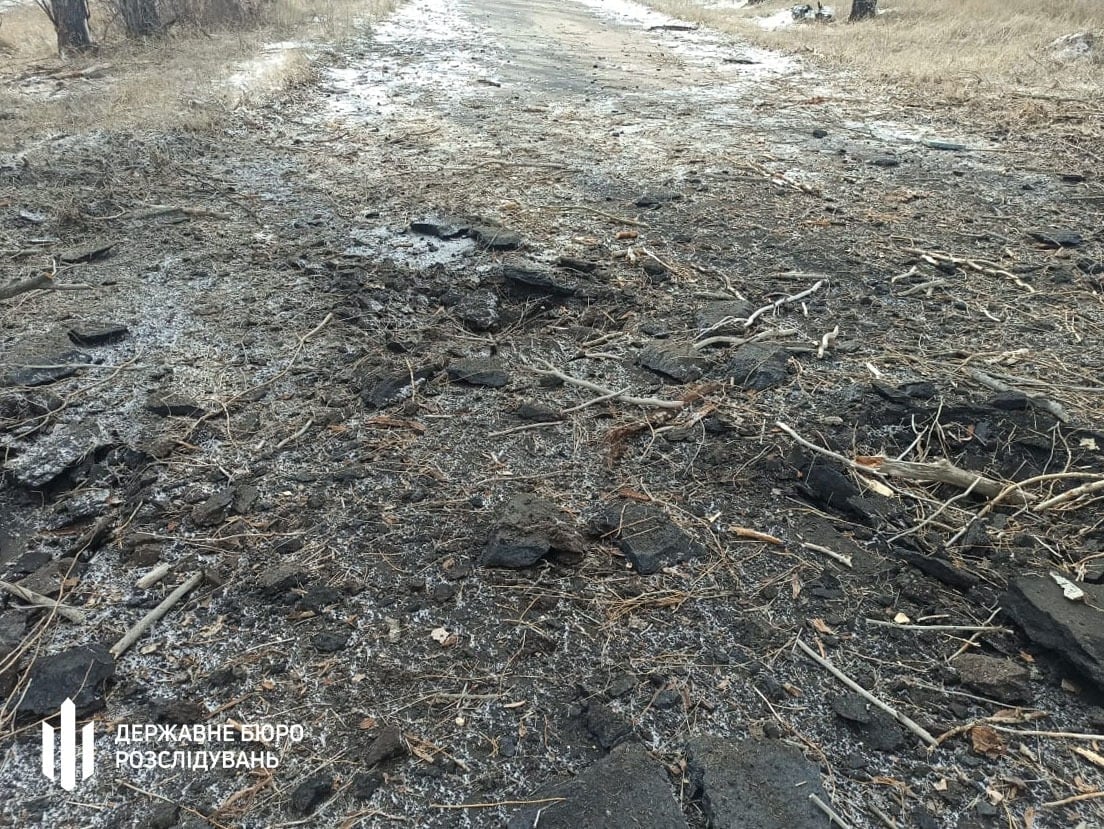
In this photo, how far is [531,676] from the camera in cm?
205

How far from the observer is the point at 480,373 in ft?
11.1

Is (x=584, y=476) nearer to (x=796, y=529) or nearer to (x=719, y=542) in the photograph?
(x=719, y=542)

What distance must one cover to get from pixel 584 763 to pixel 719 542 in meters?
0.91

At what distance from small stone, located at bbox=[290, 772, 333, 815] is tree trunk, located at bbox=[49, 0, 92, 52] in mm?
11279

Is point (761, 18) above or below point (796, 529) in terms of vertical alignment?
above

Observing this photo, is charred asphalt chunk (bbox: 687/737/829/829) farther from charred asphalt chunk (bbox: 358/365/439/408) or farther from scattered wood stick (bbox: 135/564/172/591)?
charred asphalt chunk (bbox: 358/365/439/408)

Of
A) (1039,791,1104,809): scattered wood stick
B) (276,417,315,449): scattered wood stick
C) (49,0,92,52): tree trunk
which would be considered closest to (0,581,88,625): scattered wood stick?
(276,417,315,449): scattered wood stick

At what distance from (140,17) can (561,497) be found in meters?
11.2

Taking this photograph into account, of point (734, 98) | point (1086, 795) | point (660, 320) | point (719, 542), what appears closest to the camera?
point (1086, 795)

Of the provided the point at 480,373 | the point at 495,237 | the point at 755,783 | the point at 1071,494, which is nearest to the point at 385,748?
the point at 755,783

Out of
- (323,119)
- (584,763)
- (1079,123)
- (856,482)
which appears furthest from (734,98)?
(584,763)

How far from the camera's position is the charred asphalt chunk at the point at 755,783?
1.71 meters

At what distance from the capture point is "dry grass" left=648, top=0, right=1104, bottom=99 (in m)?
8.00

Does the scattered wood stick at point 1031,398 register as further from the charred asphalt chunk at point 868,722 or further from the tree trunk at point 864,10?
the tree trunk at point 864,10
